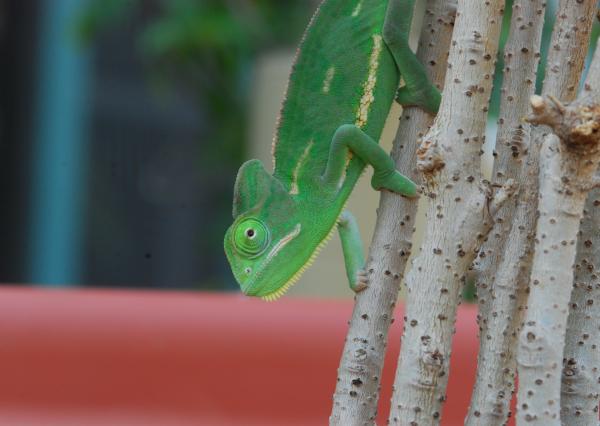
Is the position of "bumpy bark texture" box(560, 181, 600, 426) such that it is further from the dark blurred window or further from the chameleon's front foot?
the dark blurred window

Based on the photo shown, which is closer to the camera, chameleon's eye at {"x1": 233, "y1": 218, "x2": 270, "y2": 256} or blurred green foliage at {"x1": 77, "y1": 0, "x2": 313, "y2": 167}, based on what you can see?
chameleon's eye at {"x1": 233, "y1": 218, "x2": 270, "y2": 256}

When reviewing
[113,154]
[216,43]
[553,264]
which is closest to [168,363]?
[553,264]

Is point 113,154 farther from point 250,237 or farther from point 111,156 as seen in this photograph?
point 250,237

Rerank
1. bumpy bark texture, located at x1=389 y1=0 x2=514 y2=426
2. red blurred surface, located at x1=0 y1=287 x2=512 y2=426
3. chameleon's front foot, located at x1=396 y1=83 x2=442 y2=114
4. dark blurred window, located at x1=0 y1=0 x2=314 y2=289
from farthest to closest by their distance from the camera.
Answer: dark blurred window, located at x1=0 y1=0 x2=314 y2=289 < red blurred surface, located at x1=0 y1=287 x2=512 y2=426 < chameleon's front foot, located at x1=396 y1=83 x2=442 y2=114 < bumpy bark texture, located at x1=389 y1=0 x2=514 y2=426

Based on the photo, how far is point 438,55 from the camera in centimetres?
135

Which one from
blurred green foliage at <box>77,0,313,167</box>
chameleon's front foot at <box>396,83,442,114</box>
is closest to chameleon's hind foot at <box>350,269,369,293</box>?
chameleon's front foot at <box>396,83,442,114</box>

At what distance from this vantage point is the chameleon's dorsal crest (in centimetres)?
141

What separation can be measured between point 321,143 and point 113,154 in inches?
143

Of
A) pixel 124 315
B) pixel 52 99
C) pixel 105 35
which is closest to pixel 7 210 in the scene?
pixel 52 99

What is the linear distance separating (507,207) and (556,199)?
0.72 feet

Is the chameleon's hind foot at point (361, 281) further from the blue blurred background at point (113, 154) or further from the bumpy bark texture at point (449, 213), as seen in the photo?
the blue blurred background at point (113, 154)

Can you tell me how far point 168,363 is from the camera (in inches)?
85.2

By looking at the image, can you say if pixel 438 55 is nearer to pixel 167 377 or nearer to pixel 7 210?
pixel 167 377

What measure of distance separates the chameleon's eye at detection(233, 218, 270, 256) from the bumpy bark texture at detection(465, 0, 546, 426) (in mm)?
336
